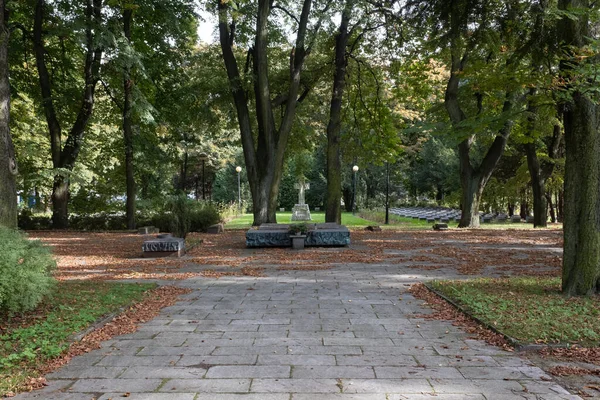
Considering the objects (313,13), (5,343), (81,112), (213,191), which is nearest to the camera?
(5,343)

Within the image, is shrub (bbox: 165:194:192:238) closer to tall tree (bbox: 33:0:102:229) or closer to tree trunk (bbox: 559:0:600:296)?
tall tree (bbox: 33:0:102:229)

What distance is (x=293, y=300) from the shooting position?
7.27 metres

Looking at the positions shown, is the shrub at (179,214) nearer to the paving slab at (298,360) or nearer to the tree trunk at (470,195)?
the paving slab at (298,360)

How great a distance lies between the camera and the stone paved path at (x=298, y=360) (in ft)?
12.5

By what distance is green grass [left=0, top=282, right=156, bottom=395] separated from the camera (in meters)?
4.29

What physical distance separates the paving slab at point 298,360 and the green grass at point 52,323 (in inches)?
11.9

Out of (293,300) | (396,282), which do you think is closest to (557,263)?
(396,282)

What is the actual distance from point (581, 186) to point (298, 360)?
5028mm

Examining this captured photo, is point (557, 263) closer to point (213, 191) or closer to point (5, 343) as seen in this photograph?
point (5, 343)

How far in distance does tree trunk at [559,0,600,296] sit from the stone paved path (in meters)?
2.40

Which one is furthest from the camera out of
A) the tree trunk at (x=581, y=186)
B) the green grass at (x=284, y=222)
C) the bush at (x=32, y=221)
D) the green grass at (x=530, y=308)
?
the green grass at (x=284, y=222)

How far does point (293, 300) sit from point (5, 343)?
3.83 metres

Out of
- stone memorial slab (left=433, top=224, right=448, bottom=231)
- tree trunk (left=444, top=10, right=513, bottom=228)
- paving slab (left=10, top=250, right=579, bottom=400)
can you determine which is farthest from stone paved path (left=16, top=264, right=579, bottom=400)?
tree trunk (left=444, top=10, right=513, bottom=228)

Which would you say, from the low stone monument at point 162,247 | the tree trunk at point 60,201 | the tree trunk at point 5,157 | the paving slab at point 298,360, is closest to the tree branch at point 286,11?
the low stone monument at point 162,247
